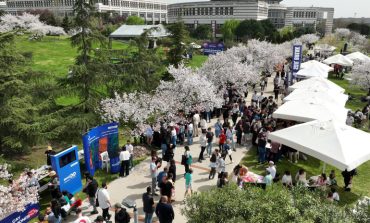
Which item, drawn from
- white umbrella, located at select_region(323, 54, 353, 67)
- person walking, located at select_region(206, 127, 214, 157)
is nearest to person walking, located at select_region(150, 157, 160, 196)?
person walking, located at select_region(206, 127, 214, 157)

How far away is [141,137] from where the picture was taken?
18625mm

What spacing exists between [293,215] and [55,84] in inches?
611

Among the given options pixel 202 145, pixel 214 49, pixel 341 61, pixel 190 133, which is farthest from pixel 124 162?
pixel 341 61

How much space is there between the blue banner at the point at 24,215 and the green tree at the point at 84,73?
6.02 meters

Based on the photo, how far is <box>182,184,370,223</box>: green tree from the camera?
6115 mm

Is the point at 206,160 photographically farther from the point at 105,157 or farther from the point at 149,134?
the point at 105,157

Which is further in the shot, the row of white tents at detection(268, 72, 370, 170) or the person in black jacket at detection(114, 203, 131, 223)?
the row of white tents at detection(268, 72, 370, 170)

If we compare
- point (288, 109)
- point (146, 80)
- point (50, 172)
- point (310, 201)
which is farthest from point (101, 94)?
point (310, 201)

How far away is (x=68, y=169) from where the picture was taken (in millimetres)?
12766

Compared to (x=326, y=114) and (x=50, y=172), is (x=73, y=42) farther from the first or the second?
(x=326, y=114)

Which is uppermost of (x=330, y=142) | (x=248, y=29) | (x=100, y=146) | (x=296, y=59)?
(x=248, y=29)

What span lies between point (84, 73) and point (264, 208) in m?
→ 13.5

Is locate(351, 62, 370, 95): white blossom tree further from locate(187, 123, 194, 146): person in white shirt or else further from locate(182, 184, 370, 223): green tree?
locate(182, 184, 370, 223): green tree

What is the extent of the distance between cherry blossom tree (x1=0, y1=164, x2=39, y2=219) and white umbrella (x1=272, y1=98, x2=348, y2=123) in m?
12.5
